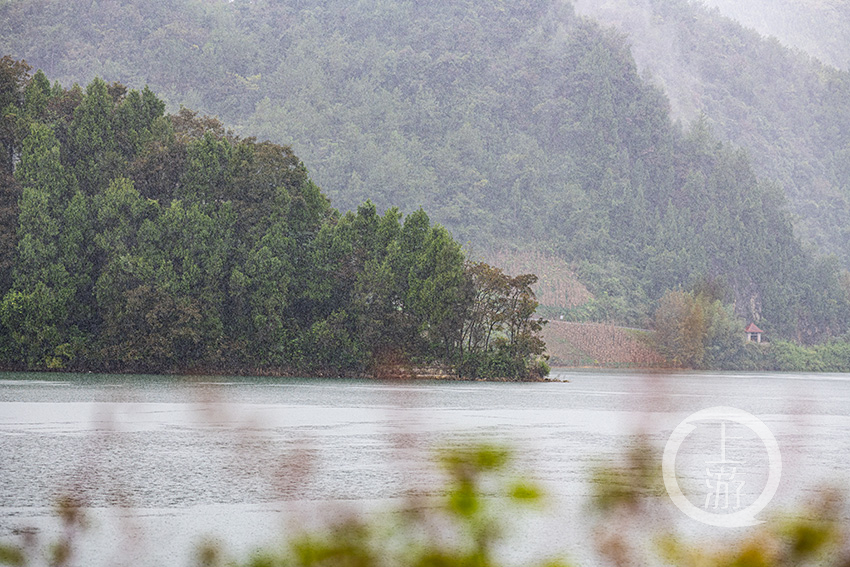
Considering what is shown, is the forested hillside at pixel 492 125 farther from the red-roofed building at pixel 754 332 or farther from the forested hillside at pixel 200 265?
the forested hillside at pixel 200 265

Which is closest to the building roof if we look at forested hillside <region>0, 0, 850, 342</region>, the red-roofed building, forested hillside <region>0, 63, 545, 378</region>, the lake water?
the red-roofed building

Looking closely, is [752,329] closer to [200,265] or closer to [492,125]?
[492,125]

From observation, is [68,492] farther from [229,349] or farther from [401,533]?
[229,349]

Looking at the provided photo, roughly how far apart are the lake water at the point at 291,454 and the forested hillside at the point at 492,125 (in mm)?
90360

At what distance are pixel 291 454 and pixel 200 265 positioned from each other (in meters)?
38.4

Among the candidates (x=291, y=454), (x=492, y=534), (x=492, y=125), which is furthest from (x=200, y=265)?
(x=492, y=125)

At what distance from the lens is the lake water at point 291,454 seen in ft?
42.4

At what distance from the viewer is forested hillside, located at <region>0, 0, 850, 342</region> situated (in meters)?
138

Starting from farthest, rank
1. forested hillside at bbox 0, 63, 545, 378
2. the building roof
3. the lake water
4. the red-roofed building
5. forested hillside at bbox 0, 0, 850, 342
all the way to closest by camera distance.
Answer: forested hillside at bbox 0, 0, 850, 342, the red-roofed building, the building roof, forested hillside at bbox 0, 63, 545, 378, the lake water

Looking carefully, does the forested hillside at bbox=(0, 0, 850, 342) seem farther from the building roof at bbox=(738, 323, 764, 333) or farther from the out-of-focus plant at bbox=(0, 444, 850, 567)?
the out-of-focus plant at bbox=(0, 444, 850, 567)

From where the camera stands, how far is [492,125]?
165 m

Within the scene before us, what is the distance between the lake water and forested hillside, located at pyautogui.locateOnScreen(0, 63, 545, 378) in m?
13.3

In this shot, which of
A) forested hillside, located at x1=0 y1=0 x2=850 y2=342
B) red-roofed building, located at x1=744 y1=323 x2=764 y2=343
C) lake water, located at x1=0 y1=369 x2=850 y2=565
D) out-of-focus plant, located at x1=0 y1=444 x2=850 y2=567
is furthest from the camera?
forested hillside, located at x1=0 y1=0 x2=850 y2=342

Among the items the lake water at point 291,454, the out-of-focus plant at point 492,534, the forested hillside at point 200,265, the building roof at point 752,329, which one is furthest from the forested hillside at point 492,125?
the out-of-focus plant at point 492,534
